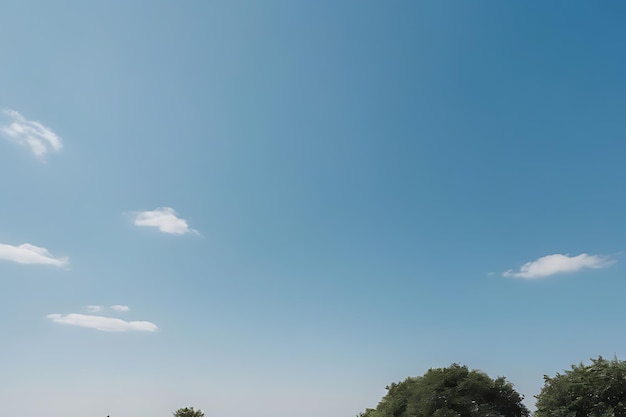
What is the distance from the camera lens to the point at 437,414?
58281mm

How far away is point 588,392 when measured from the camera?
49094 mm

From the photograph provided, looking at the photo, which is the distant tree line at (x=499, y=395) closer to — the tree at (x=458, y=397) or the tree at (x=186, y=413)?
the tree at (x=458, y=397)

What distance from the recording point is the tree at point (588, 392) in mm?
46969

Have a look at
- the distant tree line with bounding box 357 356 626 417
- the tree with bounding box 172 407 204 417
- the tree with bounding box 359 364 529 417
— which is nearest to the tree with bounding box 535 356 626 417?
the distant tree line with bounding box 357 356 626 417

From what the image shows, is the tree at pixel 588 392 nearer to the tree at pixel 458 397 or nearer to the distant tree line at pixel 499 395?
the distant tree line at pixel 499 395

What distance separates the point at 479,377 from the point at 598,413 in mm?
18993

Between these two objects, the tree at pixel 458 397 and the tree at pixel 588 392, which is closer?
the tree at pixel 588 392

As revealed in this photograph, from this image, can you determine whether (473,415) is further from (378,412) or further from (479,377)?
(378,412)

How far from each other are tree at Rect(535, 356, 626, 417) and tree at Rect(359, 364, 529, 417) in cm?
949

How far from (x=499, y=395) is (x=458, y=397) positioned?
798cm

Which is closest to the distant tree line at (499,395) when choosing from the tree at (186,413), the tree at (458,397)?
the tree at (458,397)

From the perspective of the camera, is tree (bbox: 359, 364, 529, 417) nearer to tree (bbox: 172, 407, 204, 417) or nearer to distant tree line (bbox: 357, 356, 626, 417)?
distant tree line (bbox: 357, 356, 626, 417)

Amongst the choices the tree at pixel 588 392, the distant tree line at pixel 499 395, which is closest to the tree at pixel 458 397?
the distant tree line at pixel 499 395

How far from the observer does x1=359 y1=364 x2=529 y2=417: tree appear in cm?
6056
